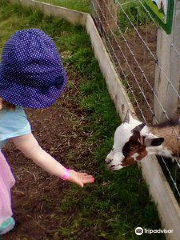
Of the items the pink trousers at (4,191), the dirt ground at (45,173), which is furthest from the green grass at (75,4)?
the pink trousers at (4,191)

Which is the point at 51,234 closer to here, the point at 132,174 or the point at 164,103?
the point at 132,174

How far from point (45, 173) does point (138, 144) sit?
802 mm

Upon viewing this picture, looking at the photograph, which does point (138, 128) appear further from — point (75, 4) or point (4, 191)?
point (75, 4)

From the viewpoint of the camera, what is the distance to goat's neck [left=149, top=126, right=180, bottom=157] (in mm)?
2809

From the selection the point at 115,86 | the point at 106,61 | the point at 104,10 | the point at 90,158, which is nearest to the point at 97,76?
the point at 106,61

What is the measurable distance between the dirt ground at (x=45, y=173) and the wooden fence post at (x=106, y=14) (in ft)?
2.79

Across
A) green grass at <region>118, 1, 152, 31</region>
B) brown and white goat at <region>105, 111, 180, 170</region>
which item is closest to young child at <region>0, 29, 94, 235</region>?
brown and white goat at <region>105, 111, 180, 170</region>

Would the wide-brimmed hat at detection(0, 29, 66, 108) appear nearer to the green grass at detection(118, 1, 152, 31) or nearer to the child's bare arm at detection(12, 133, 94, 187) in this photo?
the child's bare arm at detection(12, 133, 94, 187)

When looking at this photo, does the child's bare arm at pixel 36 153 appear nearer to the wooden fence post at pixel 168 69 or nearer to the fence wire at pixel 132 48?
the wooden fence post at pixel 168 69

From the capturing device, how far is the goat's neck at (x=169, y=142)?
2.81 metres

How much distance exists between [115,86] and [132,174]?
937 millimetres

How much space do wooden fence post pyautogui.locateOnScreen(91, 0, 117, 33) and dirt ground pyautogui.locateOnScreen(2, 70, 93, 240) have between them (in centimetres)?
85

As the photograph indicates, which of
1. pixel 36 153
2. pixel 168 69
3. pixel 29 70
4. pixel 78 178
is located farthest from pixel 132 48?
pixel 29 70

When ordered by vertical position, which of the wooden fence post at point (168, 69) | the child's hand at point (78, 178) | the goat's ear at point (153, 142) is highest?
the wooden fence post at point (168, 69)
